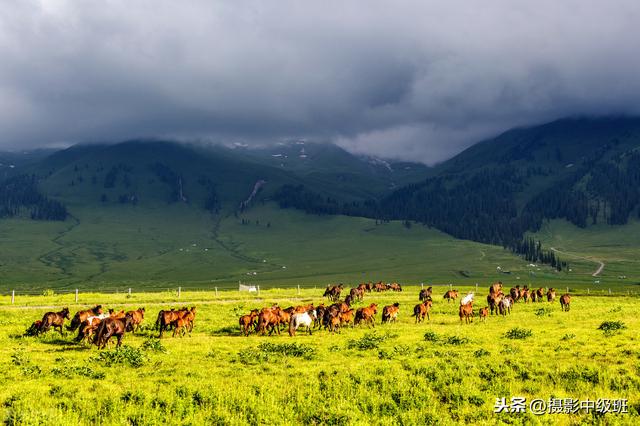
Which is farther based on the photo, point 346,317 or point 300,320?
point 346,317

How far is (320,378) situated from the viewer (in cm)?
1814

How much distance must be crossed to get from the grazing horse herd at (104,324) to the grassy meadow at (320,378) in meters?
1.03

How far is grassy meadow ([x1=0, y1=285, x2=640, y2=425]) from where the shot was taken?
14789 mm

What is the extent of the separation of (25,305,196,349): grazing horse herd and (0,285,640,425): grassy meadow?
1.03 meters

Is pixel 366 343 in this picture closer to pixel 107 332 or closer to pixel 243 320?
pixel 243 320

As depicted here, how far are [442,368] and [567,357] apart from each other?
6.27m

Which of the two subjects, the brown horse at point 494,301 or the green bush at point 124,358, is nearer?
the green bush at point 124,358

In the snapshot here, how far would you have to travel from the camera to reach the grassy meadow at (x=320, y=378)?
1479 centimetres

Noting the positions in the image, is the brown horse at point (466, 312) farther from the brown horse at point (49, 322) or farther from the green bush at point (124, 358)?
the brown horse at point (49, 322)

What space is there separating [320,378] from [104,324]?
14.2 meters

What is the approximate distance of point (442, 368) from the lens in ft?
62.2

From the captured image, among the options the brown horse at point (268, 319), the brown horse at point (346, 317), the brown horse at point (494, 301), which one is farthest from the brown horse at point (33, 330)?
the brown horse at point (494, 301)

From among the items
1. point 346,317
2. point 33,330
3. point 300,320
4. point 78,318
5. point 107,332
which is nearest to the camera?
point 107,332

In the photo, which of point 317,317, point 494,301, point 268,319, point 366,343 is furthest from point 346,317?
point 494,301
